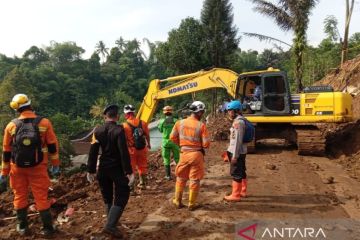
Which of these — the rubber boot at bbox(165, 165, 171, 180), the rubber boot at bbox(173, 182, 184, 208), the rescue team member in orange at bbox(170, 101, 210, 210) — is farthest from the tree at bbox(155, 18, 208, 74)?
the rubber boot at bbox(173, 182, 184, 208)

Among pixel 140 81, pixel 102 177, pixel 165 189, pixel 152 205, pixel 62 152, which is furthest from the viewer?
pixel 140 81

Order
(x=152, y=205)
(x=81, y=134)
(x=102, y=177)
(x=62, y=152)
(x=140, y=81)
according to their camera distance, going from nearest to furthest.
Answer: (x=102, y=177) → (x=152, y=205) → (x=62, y=152) → (x=81, y=134) → (x=140, y=81)

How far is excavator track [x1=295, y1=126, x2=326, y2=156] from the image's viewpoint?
10344mm

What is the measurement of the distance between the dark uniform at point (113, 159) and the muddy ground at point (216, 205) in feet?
2.02

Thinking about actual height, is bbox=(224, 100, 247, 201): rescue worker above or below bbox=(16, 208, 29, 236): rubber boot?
above

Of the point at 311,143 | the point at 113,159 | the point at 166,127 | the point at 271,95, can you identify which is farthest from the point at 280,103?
the point at 113,159

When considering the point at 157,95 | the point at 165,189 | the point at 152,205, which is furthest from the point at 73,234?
the point at 157,95

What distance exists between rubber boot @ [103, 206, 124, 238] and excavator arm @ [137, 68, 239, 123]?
23.4 feet

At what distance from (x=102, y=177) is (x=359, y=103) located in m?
13.2

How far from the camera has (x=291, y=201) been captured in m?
6.38

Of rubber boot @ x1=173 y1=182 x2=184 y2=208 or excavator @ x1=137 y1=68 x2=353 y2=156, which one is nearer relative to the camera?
rubber boot @ x1=173 y1=182 x2=184 y2=208

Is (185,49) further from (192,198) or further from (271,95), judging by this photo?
(192,198)

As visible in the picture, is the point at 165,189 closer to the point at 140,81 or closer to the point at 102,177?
the point at 102,177

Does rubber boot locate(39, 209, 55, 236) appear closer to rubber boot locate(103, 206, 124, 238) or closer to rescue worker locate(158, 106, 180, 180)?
rubber boot locate(103, 206, 124, 238)
